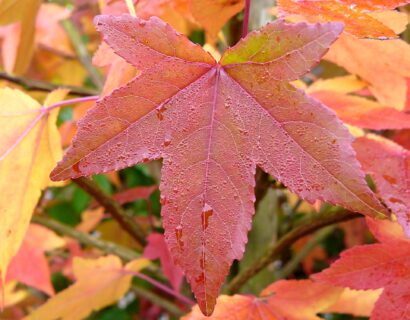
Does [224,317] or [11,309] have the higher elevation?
[224,317]

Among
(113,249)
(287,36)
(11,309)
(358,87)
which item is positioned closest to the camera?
(287,36)

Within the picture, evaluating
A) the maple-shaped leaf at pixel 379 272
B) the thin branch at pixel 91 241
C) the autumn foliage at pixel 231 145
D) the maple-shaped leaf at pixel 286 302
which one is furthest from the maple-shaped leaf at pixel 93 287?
the maple-shaped leaf at pixel 379 272

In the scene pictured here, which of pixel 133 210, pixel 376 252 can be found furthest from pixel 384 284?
pixel 133 210

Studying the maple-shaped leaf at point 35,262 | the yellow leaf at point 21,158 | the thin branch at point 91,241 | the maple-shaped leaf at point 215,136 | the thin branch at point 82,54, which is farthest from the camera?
the thin branch at point 82,54

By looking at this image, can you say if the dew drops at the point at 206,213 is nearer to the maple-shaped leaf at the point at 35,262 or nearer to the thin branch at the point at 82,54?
the maple-shaped leaf at the point at 35,262

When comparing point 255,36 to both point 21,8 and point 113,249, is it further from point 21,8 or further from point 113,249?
point 113,249

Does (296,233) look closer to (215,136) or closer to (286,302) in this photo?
(286,302)

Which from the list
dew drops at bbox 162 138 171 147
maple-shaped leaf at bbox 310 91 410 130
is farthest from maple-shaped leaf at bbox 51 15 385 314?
maple-shaped leaf at bbox 310 91 410 130
